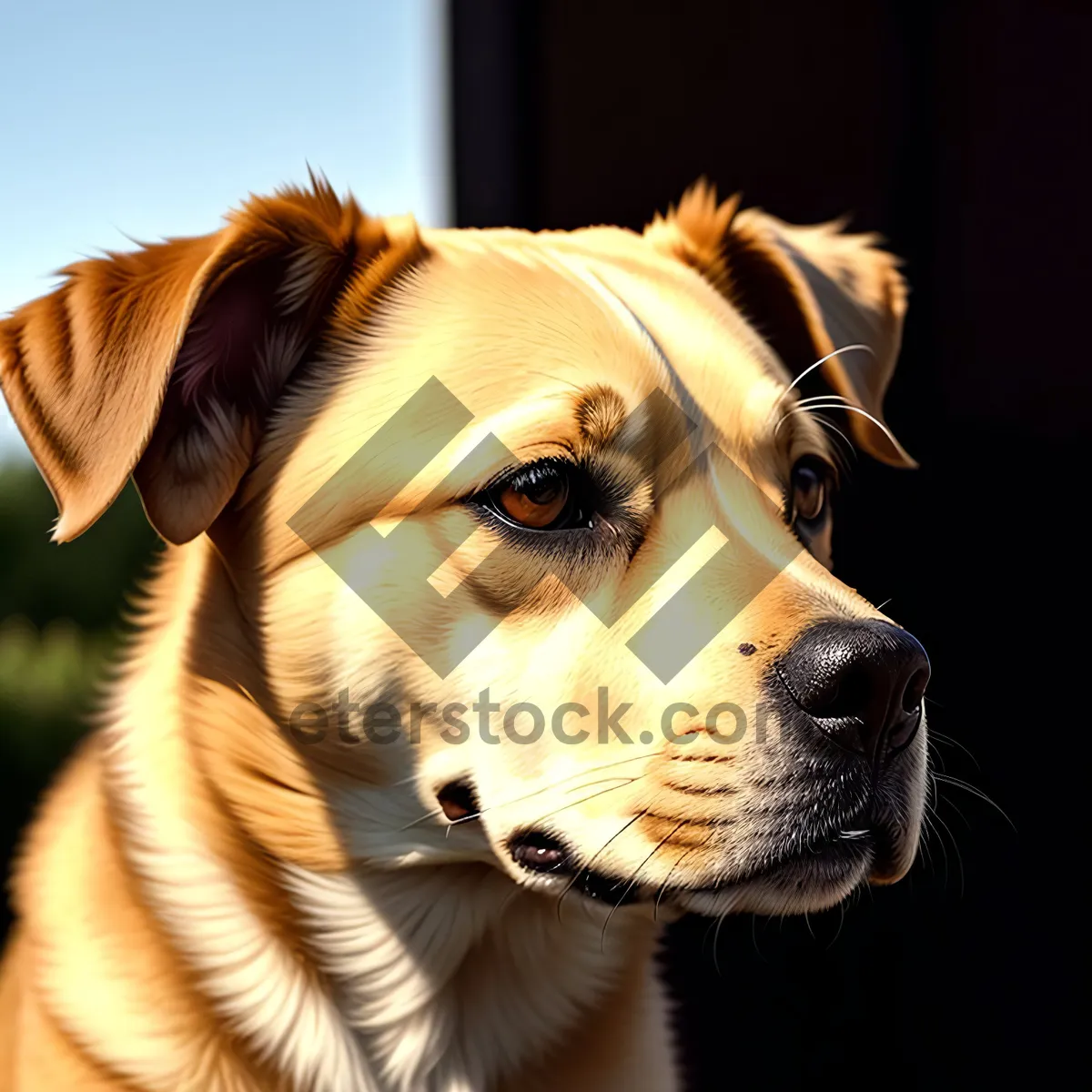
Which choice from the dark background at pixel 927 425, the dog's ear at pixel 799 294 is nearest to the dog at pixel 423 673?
the dog's ear at pixel 799 294

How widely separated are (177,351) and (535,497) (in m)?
0.46

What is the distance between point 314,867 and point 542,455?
62 cm

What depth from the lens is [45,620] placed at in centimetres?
288

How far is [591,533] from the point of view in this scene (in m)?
1.38

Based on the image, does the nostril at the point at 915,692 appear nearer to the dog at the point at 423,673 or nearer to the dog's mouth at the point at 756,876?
the dog at the point at 423,673

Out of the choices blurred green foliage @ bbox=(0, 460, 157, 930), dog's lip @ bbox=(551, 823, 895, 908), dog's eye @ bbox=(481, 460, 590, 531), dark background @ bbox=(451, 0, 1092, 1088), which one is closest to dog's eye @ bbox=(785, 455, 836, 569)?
dog's eye @ bbox=(481, 460, 590, 531)

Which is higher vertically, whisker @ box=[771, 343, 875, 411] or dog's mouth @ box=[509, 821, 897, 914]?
whisker @ box=[771, 343, 875, 411]

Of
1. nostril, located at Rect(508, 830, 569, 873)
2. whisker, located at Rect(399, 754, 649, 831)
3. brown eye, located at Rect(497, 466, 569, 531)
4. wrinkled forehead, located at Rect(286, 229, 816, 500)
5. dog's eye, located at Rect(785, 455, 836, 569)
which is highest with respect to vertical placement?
wrinkled forehead, located at Rect(286, 229, 816, 500)

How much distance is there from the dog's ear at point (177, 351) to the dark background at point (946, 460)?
0.99 meters

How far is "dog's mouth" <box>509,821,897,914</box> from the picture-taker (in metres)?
1.24

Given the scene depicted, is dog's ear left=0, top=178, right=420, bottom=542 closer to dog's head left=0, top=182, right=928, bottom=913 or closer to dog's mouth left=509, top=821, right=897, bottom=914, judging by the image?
dog's head left=0, top=182, right=928, bottom=913

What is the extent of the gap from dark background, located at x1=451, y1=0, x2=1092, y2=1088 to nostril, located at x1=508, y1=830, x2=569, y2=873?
4.15ft

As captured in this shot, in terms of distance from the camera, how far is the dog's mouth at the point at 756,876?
4.06 feet

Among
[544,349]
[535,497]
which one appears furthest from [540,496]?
[544,349]
